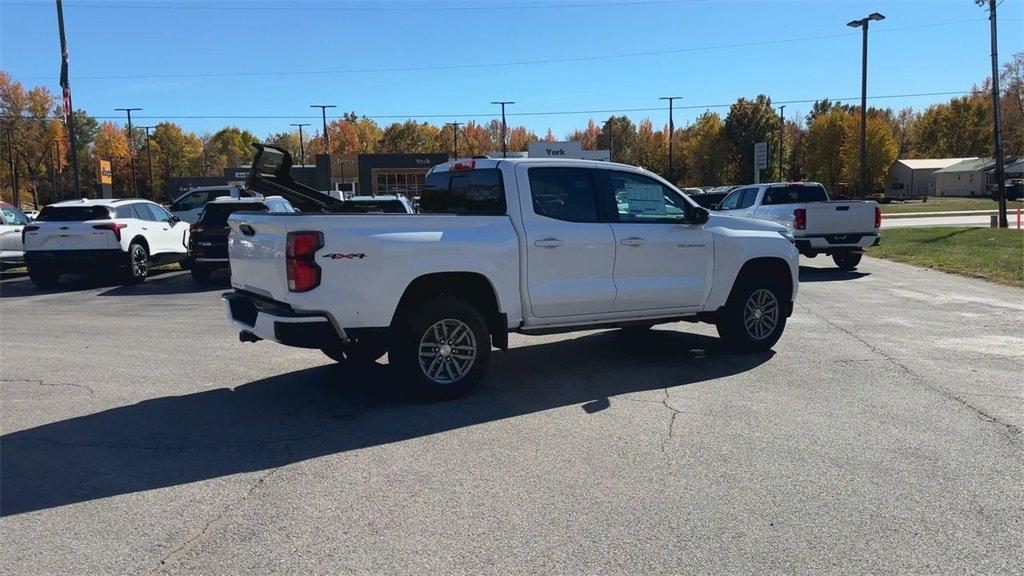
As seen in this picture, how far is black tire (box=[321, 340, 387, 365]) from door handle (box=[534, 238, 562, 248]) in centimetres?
155

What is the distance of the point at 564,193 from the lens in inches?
267

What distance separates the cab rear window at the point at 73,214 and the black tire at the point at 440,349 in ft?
37.3

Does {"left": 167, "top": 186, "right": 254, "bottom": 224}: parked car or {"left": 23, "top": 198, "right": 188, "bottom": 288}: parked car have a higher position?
{"left": 167, "top": 186, "right": 254, "bottom": 224}: parked car

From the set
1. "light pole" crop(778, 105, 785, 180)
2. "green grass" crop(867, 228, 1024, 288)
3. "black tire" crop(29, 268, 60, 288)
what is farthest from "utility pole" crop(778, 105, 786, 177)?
"black tire" crop(29, 268, 60, 288)

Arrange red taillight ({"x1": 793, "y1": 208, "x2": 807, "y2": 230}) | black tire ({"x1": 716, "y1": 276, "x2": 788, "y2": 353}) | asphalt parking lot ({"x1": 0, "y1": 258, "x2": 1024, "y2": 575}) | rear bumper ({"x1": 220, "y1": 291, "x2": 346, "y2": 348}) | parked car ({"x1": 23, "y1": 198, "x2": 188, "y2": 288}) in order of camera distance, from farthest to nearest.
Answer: red taillight ({"x1": 793, "y1": 208, "x2": 807, "y2": 230}) → parked car ({"x1": 23, "y1": 198, "x2": 188, "y2": 288}) → black tire ({"x1": 716, "y1": 276, "x2": 788, "y2": 353}) → rear bumper ({"x1": 220, "y1": 291, "x2": 346, "y2": 348}) → asphalt parking lot ({"x1": 0, "y1": 258, "x2": 1024, "y2": 575})

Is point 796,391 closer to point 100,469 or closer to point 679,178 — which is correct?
point 100,469

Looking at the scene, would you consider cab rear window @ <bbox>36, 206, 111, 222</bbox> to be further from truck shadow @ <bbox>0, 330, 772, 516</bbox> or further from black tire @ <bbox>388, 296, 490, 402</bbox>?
black tire @ <bbox>388, 296, 490, 402</bbox>

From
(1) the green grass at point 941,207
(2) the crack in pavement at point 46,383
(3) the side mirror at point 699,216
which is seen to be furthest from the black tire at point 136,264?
(1) the green grass at point 941,207

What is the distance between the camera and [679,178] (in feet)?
277

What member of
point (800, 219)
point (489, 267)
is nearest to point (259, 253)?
point (489, 267)

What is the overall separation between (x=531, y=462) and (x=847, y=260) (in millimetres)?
14200

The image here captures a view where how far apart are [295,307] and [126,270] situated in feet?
37.8

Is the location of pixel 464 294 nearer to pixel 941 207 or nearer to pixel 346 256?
pixel 346 256

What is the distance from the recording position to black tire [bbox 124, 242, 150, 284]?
49.1ft
